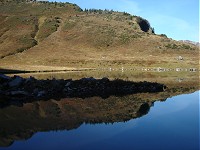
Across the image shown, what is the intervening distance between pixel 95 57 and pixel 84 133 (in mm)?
100713

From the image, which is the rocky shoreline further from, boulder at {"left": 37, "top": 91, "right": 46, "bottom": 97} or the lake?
the lake

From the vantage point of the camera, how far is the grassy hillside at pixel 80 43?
111 m

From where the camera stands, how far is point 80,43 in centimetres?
14488

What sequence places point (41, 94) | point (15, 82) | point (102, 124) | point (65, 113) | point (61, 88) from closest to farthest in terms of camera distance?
1. point (102, 124)
2. point (65, 113)
3. point (41, 94)
4. point (15, 82)
5. point (61, 88)

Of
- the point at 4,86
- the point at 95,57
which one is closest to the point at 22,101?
the point at 4,86

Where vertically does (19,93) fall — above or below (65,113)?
above

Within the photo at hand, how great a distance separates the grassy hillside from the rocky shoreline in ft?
187

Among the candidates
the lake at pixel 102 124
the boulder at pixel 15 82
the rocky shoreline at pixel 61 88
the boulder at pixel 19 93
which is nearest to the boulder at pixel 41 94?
the rocky shoreline at pixel 61 88

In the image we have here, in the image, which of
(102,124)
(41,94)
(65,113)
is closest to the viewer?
(102,124)

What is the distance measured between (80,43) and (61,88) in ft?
350

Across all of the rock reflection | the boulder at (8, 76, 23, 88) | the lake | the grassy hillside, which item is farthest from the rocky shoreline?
the grassy hillside

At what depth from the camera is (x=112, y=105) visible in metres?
30.7

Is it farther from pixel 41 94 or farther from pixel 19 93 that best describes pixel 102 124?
pixel 19 93

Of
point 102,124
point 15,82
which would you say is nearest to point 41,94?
point 15,82
